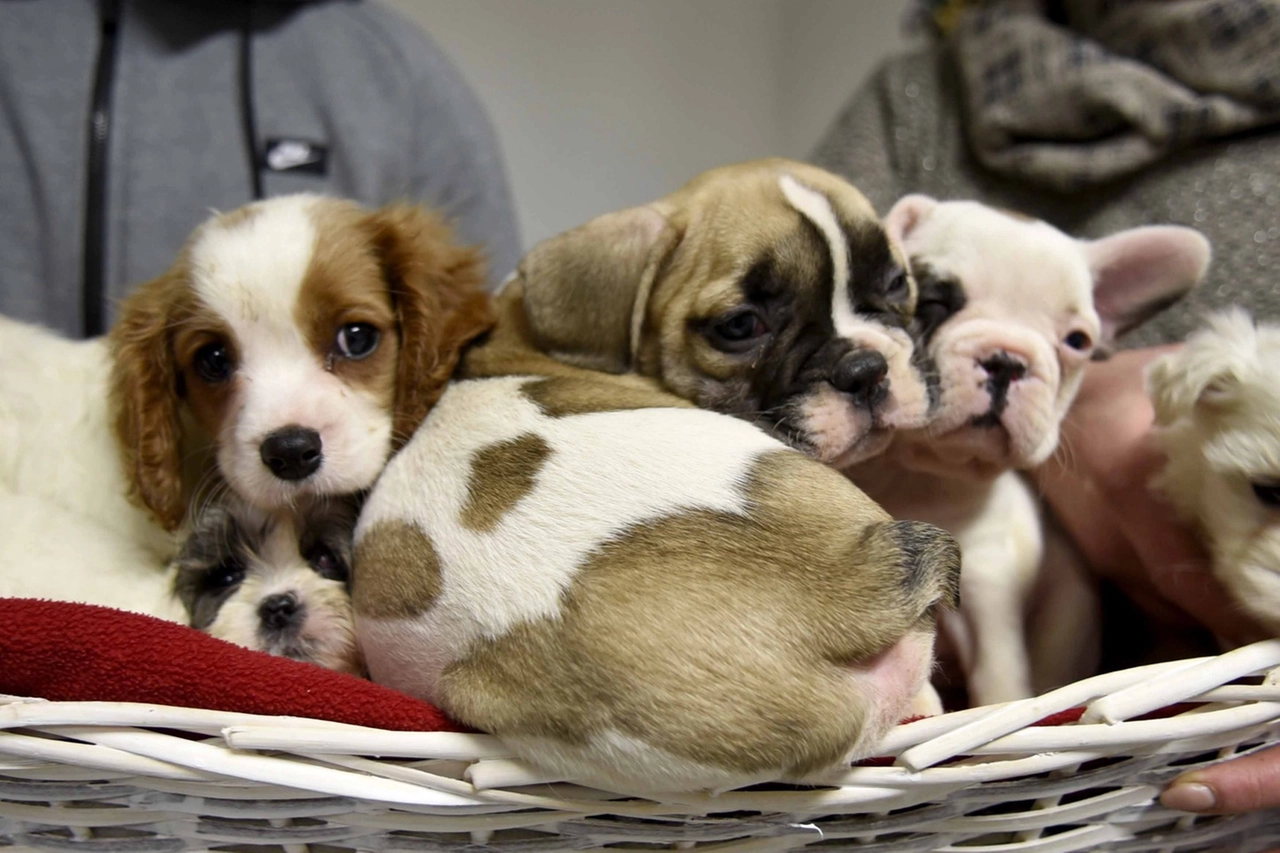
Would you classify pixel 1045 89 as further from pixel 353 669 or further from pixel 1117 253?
pixel 353 669

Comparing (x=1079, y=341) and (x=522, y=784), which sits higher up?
(x=1079, y=341)

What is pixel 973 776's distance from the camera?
87cm

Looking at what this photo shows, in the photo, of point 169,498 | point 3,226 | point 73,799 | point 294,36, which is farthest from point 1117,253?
point 3,226

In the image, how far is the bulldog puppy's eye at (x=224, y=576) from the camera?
1331 millimetres

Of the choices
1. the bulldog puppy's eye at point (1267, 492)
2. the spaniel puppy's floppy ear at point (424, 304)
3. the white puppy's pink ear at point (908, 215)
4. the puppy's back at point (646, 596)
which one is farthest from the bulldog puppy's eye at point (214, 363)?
the bulldog puppy's eye at point (1267, 492)

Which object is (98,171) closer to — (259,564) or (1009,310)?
(259,564)

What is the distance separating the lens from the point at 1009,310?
1447mm

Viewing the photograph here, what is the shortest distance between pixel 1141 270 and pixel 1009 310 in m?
0.34

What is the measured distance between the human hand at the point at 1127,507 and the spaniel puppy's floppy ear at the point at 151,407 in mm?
1430

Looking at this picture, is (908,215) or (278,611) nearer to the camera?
(278,611)

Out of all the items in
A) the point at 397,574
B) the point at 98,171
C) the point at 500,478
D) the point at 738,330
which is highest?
the point at 738,330

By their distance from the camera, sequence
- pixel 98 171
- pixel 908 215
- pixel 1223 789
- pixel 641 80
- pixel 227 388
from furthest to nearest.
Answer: pixel 641 80, pixel 98 171, pixel 908 215, pixel 227 388, pixel 1223 789

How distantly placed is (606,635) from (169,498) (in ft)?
2.60

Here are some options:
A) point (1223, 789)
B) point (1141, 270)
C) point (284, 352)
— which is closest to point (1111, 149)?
point (1141, 270)
